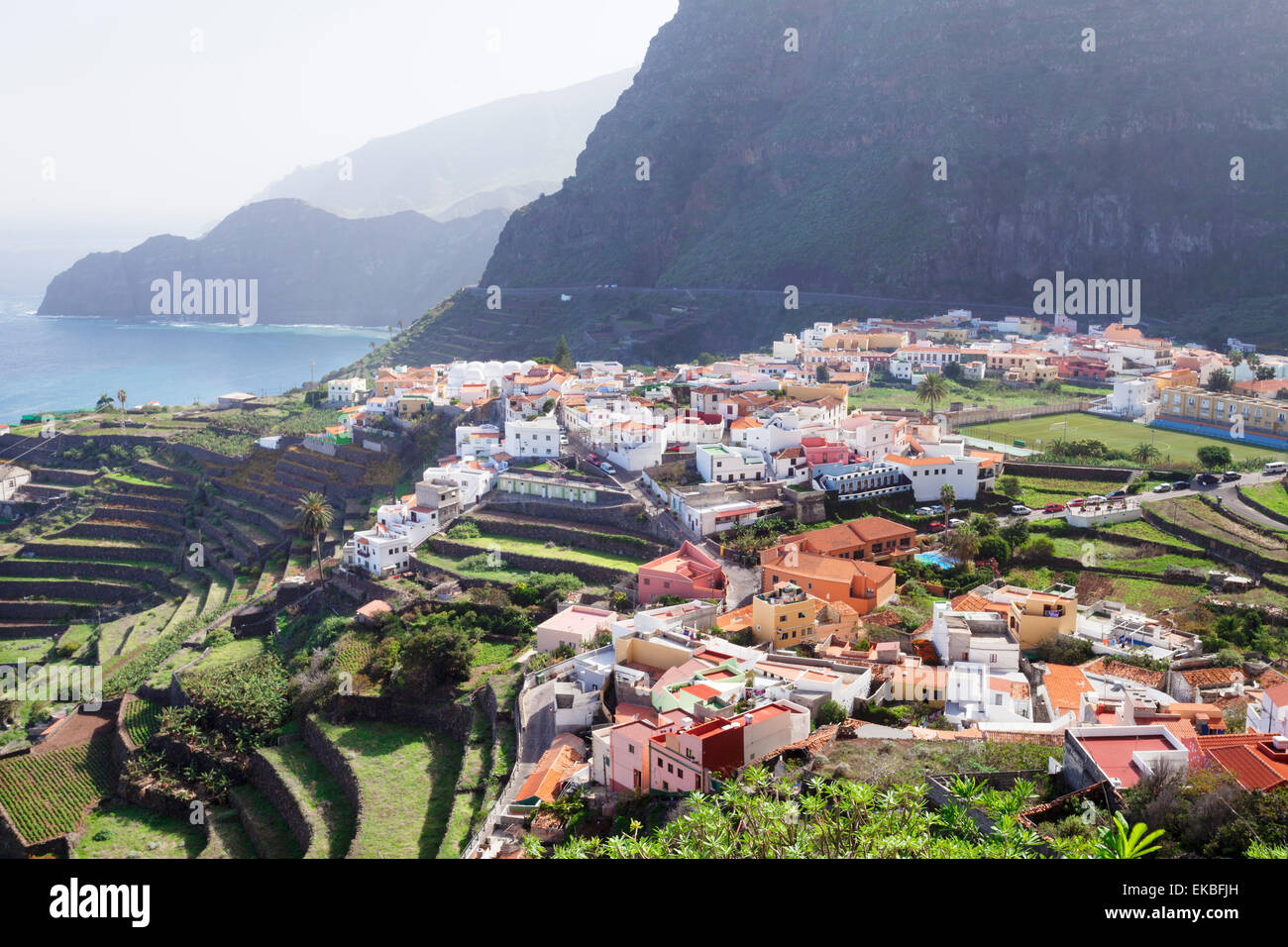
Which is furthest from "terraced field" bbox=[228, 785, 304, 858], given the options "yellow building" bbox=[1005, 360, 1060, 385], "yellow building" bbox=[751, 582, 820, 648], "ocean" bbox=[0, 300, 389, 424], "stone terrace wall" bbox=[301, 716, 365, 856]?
"ocean" bbox=[0, 300, 389, 424]

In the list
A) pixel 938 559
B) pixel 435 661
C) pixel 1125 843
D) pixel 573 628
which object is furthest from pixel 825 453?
pixel 1125 843

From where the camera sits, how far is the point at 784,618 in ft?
64.2

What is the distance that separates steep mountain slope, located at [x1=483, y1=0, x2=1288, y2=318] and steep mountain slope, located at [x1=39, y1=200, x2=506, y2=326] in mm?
45512

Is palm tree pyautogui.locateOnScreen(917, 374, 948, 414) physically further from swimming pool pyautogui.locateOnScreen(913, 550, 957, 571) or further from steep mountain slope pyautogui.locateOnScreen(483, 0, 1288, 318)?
steep mountain slope pyautogui.locateOnScreen(483, 0, 1288, 318)

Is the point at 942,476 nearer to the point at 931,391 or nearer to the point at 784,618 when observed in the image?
the point at 931,391

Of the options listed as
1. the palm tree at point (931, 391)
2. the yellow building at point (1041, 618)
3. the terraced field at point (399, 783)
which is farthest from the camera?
the palm tree at point (931, 391)

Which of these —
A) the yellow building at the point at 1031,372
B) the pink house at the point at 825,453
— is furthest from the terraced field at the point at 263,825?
the yellow building at the point at 1031,372

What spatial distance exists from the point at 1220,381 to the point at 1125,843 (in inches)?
1417

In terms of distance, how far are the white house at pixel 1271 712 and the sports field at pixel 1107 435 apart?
54.4 feet

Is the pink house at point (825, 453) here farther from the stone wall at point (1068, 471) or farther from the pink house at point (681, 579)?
the pink house at point (681, 579)

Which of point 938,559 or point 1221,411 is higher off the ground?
point 1221,411

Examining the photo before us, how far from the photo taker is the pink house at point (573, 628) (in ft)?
68.2

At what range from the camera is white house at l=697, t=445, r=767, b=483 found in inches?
1099
